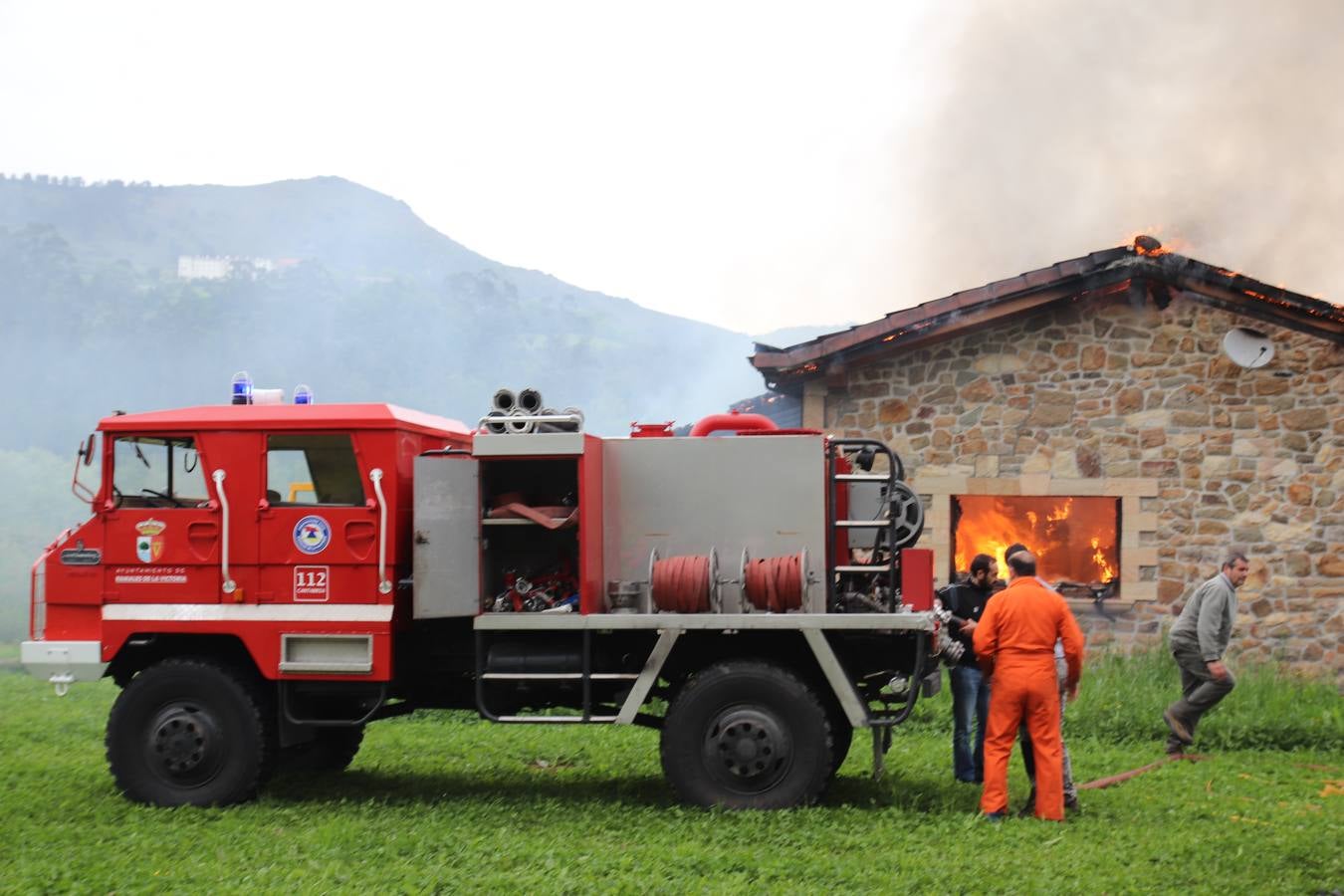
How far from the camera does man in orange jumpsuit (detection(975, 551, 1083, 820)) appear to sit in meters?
8.40

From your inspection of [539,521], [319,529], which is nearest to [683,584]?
[539,521]

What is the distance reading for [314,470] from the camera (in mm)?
9156

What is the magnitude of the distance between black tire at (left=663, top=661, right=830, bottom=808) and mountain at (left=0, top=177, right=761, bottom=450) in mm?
41165

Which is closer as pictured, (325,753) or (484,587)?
(484,587)

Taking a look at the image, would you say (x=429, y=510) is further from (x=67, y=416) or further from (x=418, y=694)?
(x=67, y=416)

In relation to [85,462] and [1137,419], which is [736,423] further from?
[1137,419]

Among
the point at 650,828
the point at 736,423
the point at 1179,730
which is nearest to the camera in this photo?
the point at 650,828

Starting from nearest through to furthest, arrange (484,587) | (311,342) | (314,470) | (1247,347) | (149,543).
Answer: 1. (484,587)
2. (149,543)
3. (314,470)
4. (1247,347)
5. (311,342)

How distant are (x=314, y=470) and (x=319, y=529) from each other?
1.51ft

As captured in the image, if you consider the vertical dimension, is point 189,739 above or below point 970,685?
below

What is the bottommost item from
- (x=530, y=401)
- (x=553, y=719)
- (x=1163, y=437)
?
(x=553, y=719)

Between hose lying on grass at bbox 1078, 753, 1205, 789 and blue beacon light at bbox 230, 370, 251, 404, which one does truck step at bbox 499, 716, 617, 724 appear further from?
hose lying on grass at bbox 1078, 753, 1205, 789

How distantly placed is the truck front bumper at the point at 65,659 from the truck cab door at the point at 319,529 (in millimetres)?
1203

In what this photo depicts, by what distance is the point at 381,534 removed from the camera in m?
8.79
